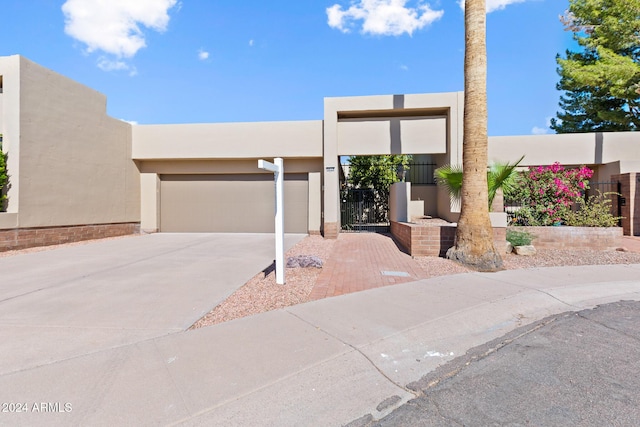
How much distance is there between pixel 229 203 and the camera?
16.1 m

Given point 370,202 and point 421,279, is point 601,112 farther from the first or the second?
point 421,279

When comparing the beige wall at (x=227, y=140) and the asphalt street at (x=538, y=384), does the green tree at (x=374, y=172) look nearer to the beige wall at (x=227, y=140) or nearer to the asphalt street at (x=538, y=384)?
the beige wall at (x=227, y=140)

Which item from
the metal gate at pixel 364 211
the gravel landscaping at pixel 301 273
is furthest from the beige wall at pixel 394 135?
the gravel landscaping at pixel 301 273

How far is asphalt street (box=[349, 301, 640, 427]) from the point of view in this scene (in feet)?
8.29

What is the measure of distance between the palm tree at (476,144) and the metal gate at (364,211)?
8787 millimetres

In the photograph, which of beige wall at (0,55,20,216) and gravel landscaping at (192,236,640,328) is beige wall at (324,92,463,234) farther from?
beige wall at (0,55,20,216)

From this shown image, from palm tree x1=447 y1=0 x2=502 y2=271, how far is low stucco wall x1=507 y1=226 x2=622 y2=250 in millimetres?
3008

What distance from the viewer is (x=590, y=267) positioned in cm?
745

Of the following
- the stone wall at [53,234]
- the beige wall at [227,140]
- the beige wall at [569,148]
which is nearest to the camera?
the stone wall at [53,234]

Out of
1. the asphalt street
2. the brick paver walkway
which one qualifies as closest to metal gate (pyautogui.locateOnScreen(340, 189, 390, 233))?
the brick paver walkway

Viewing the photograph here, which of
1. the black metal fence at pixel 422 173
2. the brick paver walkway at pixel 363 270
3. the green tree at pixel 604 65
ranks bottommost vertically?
the brick paver walkway at pixel 363 270

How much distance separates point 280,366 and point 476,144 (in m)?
6.76

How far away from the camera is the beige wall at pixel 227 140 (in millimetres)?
14844

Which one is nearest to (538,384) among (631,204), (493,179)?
(493,179)
